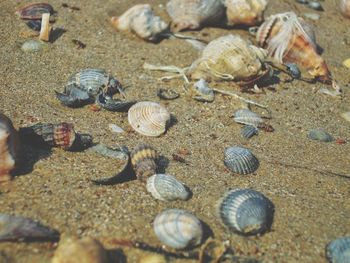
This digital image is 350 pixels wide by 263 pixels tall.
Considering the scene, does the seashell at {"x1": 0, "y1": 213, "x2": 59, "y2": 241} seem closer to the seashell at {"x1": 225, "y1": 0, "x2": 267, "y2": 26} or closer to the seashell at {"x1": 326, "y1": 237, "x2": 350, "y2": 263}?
the seashell at {"x1": 326, "y1": 237, "x2": 350, "y2": 263}

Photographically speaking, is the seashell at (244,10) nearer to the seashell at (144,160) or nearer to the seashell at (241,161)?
the seashell at (241,161)

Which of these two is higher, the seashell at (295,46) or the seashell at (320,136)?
the seashell at (295,46)

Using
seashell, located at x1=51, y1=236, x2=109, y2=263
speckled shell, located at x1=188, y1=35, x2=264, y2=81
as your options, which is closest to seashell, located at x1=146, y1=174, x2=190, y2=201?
seashell, located at x1=51, y1=236, x2=109, y2=263

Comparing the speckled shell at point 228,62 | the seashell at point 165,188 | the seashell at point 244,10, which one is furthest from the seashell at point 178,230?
the seashell at point 244,10

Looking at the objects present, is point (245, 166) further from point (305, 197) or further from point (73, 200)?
point (73, 200)

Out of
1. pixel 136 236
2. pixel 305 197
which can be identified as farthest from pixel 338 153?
pixel 136 236
